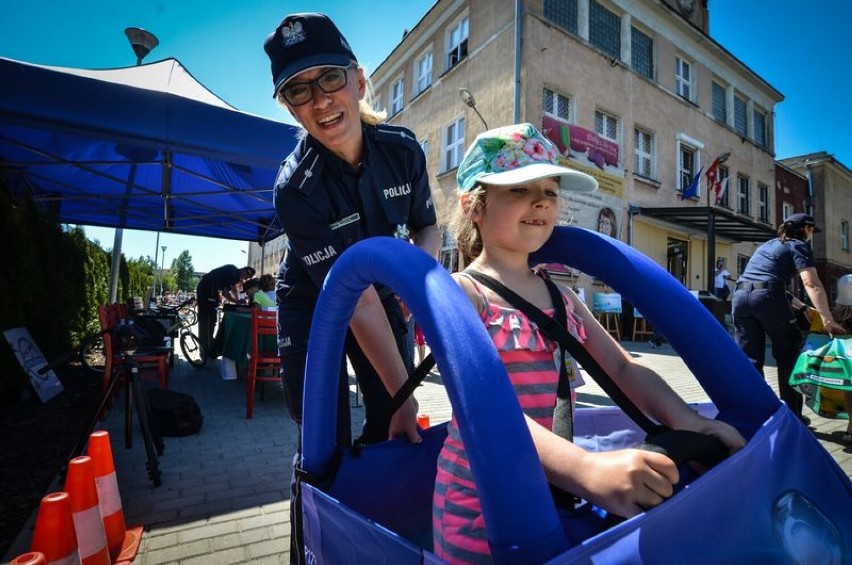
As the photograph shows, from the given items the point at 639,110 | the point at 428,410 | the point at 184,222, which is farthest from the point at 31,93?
the point at 639,110

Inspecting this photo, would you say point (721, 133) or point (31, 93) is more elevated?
point (721, 133)

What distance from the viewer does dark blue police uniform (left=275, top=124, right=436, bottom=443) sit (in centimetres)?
157

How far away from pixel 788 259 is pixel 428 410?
3.82m

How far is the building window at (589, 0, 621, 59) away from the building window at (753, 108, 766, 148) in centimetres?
974

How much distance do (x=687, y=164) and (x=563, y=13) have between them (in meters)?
7.72

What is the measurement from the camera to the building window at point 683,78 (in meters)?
15.8

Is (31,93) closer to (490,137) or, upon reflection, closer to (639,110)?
(490,137)

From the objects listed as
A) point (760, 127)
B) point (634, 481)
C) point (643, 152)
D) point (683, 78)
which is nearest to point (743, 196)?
point (760, 127)

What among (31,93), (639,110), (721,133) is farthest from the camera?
(721,133)

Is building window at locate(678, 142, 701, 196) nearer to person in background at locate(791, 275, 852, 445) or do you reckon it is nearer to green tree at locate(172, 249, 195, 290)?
person in background at locate(791, 275, 852, 445)

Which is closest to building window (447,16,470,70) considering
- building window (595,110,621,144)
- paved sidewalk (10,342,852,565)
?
building window (595,110,621,144)

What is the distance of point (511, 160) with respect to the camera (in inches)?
47.0

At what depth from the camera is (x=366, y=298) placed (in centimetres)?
125

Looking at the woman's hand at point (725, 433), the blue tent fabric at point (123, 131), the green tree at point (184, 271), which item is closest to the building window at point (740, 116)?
the blue tent fabric at point (123, 131)
